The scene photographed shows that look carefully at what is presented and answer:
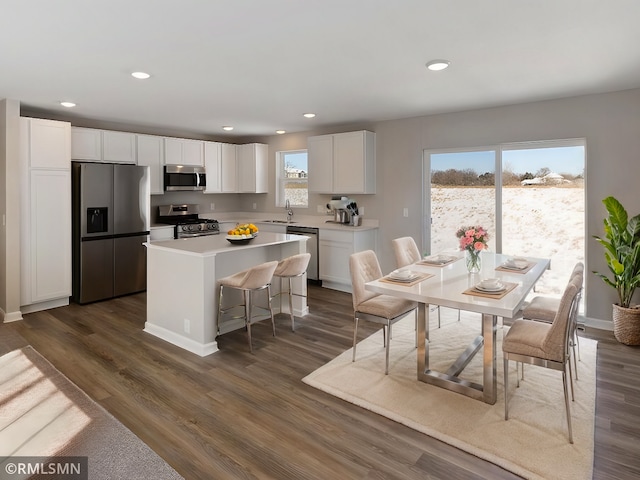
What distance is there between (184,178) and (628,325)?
6.00m

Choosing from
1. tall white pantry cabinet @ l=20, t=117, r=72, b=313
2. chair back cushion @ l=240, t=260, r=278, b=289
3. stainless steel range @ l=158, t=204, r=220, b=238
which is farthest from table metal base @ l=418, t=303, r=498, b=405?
tall white pantry cabinet @ l=20, t=117, r=72, b=313

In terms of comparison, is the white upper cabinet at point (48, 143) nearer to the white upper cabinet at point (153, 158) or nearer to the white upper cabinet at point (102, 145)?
the white upper cabinet at point (102, 145)

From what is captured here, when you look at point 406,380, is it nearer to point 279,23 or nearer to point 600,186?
point 279,23

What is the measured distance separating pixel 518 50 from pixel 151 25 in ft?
8.34

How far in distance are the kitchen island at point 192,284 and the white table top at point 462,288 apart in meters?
1.53

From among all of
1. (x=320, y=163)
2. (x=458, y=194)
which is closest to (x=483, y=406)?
(x=458, y=194)

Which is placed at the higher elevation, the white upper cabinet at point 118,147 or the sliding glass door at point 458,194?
the white upper cabinet at point 118,147

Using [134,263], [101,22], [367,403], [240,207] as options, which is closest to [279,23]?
[101,22]

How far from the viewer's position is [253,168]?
7.14 m

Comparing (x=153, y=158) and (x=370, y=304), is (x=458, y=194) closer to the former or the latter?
(x=370, y=304)

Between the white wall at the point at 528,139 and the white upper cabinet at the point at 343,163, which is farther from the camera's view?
the white upper cabinet at the point at 343,163

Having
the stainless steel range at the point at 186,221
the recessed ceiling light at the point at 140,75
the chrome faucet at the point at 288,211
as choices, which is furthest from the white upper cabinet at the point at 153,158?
the recessed ceiling light at the point at 140,75

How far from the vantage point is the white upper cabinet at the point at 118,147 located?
18.0 ft

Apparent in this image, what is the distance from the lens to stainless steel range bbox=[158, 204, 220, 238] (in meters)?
6.21
